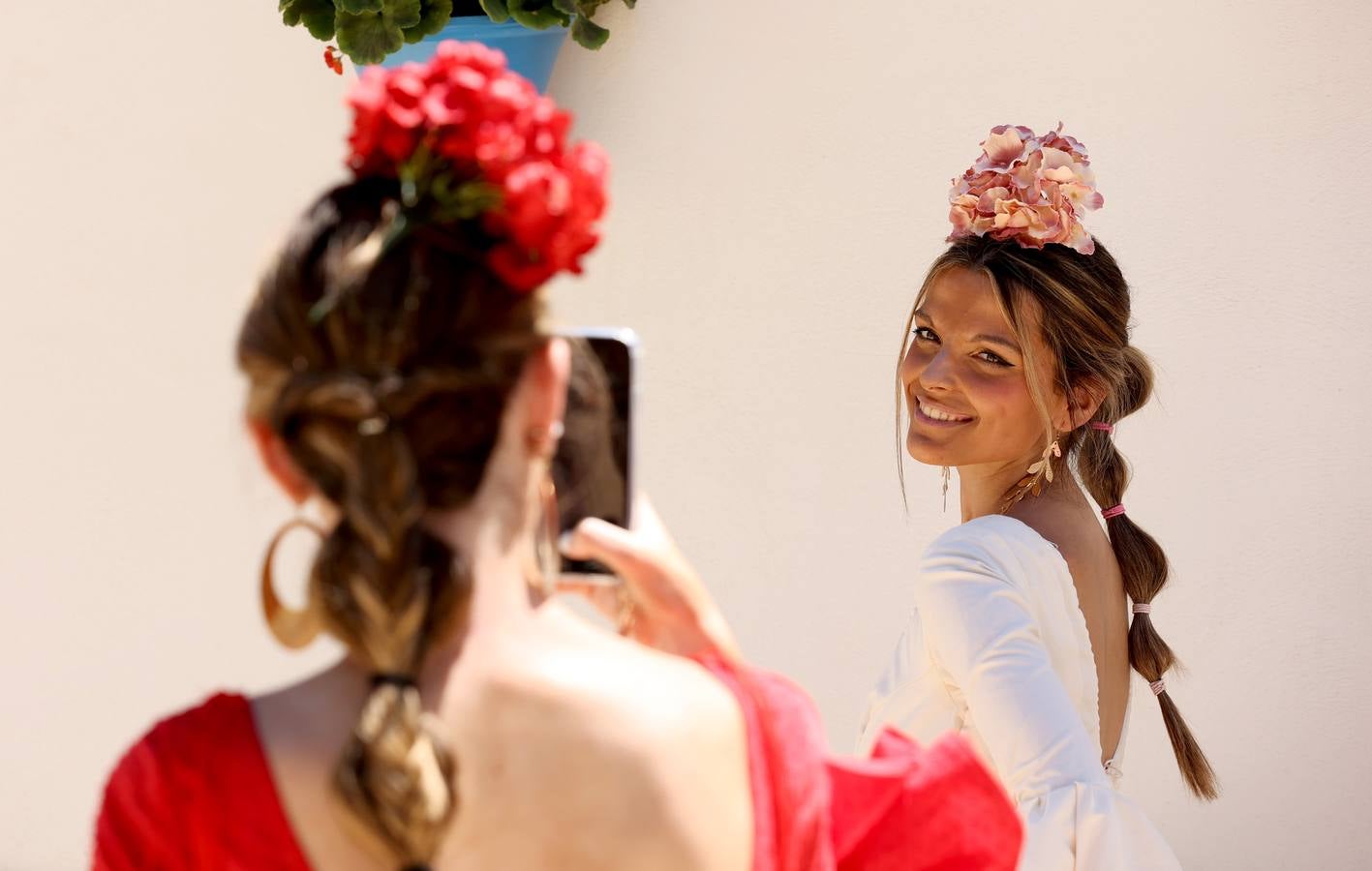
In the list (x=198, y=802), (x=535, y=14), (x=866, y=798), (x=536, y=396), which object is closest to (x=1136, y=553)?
(x=866, y=798)

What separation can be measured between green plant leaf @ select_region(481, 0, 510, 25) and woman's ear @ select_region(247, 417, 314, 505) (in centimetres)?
172

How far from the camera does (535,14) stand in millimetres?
2637

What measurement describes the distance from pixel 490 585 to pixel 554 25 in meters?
1.84

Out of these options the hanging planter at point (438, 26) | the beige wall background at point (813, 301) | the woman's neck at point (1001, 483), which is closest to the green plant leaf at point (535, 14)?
the hanging planter at point (438, 26)

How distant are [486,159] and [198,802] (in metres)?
0.46

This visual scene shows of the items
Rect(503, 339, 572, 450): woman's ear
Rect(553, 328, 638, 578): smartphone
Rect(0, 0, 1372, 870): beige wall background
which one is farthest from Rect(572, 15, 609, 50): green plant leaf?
Rect(503, 339, 572, 450): woman's ear

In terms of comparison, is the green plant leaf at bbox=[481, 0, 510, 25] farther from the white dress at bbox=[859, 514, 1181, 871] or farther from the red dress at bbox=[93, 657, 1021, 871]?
the red dress at bbox=[93, 657, 1021, 871]

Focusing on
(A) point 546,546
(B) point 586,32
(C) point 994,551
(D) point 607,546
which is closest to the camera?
(A) point 546,546

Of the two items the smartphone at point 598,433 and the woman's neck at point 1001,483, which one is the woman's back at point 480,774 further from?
A: the woman's neck at point 1001,483

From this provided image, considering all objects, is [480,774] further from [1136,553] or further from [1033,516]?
[1136,553]

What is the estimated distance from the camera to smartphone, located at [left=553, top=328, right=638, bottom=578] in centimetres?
127

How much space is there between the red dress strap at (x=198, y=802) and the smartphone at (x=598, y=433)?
0.34 meters

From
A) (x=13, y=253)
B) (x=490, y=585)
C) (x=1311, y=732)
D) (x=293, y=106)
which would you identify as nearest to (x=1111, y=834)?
(x=490, y=585)

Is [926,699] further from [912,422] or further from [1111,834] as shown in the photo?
[912,422]
